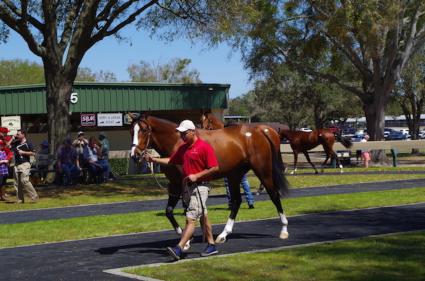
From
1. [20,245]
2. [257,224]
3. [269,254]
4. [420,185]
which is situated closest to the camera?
[269,254]

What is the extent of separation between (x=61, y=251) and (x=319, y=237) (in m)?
3.95

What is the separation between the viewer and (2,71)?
79250mm

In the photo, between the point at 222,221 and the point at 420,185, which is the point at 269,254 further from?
the point at 420,185

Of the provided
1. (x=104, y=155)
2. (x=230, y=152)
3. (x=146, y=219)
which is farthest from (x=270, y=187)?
(x=104, y=155)

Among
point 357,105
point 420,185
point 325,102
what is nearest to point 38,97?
point 420,185

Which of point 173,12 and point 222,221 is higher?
point 173,12

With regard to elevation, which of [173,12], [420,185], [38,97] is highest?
[173,12]

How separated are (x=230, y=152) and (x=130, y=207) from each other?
6888 millimetres

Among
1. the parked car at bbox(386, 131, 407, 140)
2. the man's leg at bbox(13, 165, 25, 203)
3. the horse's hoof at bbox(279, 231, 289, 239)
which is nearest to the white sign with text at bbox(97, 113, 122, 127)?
the man's leg at bbox(13, 165, 25, 203)

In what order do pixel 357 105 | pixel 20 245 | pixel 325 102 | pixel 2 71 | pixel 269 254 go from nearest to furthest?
pixel 269 254, pixel 20 245, pixel 325 102, pixel 357 105, pixel 2 71

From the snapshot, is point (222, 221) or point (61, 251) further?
point (222, 221)

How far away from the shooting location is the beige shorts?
877cm

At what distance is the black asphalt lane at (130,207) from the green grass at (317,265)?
5.15 m

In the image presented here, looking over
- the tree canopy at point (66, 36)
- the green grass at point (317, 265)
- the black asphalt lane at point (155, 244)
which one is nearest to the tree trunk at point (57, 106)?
the tree canopy at point (66, 36)
